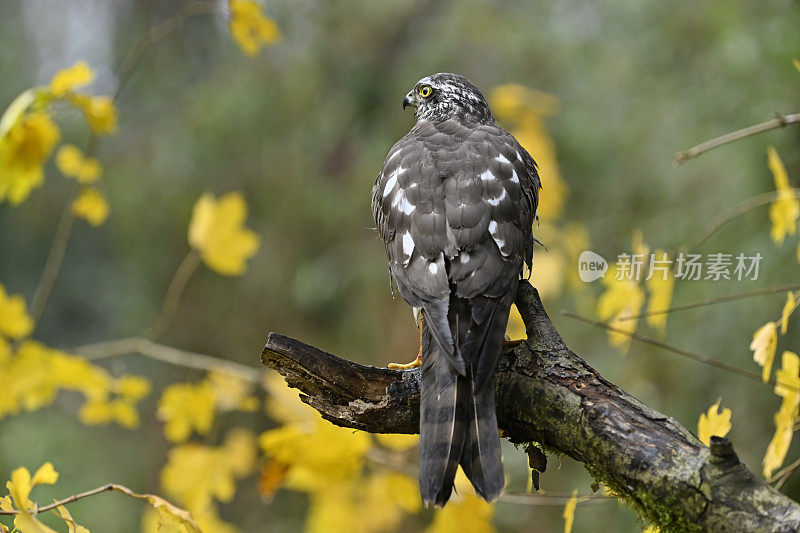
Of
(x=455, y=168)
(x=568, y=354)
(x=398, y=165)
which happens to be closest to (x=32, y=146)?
(x=398, y=165)

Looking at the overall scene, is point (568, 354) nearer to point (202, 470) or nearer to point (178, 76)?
point (202, 470)

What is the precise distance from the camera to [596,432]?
150 centimetres

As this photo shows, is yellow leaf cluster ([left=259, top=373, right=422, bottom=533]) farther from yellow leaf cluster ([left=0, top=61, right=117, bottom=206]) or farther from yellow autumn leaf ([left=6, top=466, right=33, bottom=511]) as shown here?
yellow leaf cluster ([left=0, top=61, right=117, bottom=206])

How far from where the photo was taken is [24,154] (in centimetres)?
227

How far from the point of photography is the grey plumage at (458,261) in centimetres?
160

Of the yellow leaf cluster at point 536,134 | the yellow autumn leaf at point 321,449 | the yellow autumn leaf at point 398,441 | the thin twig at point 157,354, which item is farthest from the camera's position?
the yellow leaf cluster at point 536,134

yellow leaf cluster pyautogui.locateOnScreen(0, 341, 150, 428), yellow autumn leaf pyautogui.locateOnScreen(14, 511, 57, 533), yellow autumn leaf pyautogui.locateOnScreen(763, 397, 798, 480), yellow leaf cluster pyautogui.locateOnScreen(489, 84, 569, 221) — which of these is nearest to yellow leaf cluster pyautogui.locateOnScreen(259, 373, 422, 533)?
yellow leaf cluster pyautogui.locateOnScreen(0, 341, 150, 428)

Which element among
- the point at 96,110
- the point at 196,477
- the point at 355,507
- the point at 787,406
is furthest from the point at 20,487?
the point at 355,507

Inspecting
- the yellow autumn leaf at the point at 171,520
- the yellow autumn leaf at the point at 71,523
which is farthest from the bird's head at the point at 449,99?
the yellow autumn leaf at the point at 71,523

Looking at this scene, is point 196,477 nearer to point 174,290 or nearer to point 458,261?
point 174,290

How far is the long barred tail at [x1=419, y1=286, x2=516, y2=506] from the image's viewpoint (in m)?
1.55

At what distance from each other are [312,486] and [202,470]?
1.21 ft

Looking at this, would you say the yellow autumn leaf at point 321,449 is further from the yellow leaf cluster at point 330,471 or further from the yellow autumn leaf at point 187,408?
the yellow autumn leaf at point 187,408

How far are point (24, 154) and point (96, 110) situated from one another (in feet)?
0.89
